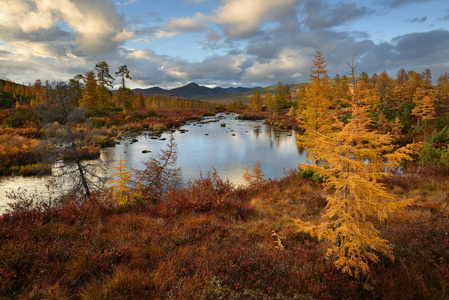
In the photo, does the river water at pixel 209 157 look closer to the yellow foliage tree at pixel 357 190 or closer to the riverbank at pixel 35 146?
the riverbank at pixel 35 146

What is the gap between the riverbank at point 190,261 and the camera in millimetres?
3730

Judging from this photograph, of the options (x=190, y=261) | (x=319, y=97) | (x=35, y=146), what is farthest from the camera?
(x=319, y=97)

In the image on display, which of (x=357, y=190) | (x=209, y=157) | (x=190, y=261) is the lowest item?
(x=209, y=157)

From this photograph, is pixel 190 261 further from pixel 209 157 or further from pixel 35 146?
pixel 209 157

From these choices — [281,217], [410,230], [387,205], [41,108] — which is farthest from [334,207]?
[41,108]

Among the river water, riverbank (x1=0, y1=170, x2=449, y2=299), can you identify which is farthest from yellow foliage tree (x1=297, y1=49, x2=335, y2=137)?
riverbank (x1=0, y1=170, x2=449, y2=299)

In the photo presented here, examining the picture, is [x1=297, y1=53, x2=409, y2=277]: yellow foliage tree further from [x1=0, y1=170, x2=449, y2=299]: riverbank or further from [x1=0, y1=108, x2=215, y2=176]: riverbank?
[x1=0, y1=108, x2=215, y2=176]: riverbank

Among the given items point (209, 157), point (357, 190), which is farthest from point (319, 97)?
point (357, 190)

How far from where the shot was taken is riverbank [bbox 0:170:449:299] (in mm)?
3730

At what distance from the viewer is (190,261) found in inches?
180

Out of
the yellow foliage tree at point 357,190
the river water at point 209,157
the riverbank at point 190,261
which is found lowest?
the river water at point 209,157

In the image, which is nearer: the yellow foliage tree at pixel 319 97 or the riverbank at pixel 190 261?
the riverbank at pixel 190 261

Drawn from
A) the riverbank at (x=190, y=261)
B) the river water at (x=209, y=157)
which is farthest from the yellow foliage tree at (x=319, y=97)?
the riverbank at (x=190, y=261)

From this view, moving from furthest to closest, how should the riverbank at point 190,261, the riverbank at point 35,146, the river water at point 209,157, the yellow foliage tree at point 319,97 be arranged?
the yellow foliage tree at point 319,97, the river water at point 209,157, the riverbank at point 35,146, the riverbank at point 190,261
